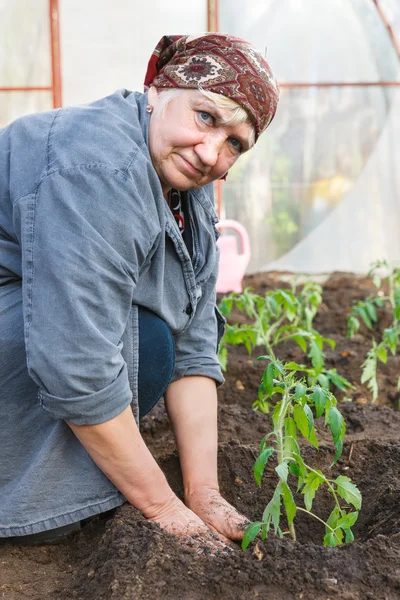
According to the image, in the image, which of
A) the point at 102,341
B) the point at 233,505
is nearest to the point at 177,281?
the point at 102,341

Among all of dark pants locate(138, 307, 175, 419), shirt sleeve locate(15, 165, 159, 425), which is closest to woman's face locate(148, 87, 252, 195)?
shirt sleeve locate(15, 165, 159, 425)

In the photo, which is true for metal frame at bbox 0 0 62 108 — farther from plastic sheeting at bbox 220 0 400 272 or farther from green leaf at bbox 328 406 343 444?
green leaf at bbox 328 406 343 444

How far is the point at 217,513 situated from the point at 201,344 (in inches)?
20.1

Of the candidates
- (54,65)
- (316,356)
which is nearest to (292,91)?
(54,65)

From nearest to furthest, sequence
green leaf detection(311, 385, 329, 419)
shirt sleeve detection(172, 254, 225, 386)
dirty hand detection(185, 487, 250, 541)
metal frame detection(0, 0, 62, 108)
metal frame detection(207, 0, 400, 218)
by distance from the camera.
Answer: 1. green leaf detection(311, 385, 329, 419)
2. dirty hand detection(185, 487, 250, 541)
3. shirt sleeve detection(172, 254, 225, 386)
4. metal frame detection(0, 0, 62, 108)
5. metal frame detection(207, 0, 400, 218)

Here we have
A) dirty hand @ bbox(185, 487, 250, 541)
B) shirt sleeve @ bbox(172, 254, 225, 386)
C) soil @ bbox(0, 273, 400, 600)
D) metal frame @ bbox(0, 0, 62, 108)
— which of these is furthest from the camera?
metal frame @ bbox(0, 0, 62, 108)

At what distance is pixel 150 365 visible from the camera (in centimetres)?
204

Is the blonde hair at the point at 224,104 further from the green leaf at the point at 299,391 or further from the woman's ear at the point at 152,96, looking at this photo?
the green leaf at the point at 299,391

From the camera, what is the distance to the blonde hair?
175 cm

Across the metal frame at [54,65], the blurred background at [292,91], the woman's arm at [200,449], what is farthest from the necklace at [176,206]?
the metal frame at [54,65]

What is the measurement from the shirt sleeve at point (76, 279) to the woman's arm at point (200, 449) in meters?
0.44

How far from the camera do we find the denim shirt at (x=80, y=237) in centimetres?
164

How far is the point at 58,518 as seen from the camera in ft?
6.31

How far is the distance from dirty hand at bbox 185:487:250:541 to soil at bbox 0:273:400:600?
120mm
